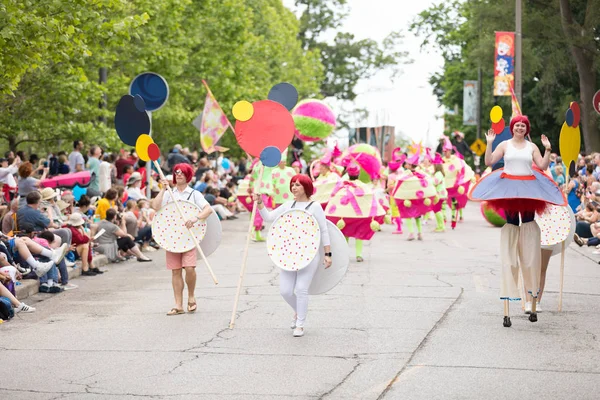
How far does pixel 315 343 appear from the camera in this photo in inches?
380

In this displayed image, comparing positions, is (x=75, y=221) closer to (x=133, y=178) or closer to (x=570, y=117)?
(x=133, y=178)

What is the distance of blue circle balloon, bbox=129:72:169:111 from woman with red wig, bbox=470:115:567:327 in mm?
8831

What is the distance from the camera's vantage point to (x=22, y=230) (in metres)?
14.9

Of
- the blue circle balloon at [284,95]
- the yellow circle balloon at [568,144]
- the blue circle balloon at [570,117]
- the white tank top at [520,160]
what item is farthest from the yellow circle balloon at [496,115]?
the blue circle balloon at [284,95]

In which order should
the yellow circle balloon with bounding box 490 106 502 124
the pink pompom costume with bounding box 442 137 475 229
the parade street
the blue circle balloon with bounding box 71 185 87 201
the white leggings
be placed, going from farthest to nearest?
the pink pompom costume with bounding box 442 137 475 229 → the blue circle balloon with bounding box 71 185 87 201 → the yellow circle balloon with bounding box 490 106 502 124 → the white leggings → the parade street

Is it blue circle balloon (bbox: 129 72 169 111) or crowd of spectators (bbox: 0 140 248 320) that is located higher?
blue circle balloon (bbox: 129 72 169 111)

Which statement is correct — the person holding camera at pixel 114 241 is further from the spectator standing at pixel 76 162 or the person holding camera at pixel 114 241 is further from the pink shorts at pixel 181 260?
the pink shorts at pixel 181 260

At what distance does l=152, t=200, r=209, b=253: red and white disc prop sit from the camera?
11797 millimetres

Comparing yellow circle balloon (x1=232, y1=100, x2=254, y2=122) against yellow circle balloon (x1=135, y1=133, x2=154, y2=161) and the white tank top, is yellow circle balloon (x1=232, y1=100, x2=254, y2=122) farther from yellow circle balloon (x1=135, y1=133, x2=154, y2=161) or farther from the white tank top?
the white tank top

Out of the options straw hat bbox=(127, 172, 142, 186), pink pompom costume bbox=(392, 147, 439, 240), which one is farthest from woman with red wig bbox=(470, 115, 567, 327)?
straw hat bbox=(127, 172, 142, 186)

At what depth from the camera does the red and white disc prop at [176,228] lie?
1180cm

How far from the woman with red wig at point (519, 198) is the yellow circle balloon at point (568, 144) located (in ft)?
4.49

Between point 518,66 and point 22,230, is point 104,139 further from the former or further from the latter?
point 518,66

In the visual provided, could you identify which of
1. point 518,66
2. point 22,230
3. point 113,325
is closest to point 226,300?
point 113,325
